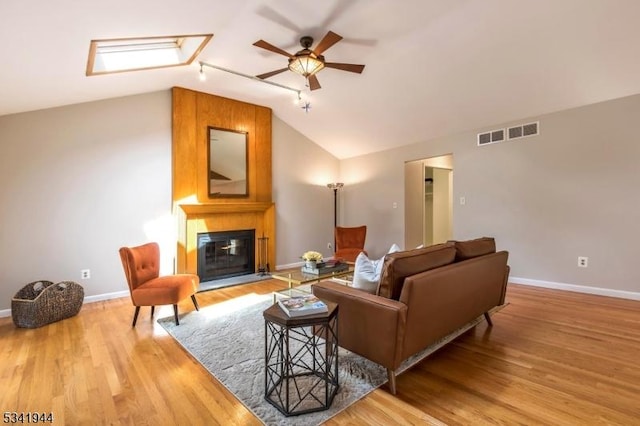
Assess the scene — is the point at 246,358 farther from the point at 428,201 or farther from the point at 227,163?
the point at 428,201

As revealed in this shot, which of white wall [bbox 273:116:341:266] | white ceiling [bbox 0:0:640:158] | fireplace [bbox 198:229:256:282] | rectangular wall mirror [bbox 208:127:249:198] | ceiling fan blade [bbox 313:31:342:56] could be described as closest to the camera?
white ceiling [bbox 0:0:640:158]

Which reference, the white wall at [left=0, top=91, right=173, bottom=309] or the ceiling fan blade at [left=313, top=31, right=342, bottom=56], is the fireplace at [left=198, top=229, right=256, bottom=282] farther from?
the ceiling fan blade at [left=313, top=31, right=342, bottom=56]

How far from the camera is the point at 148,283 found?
10.8 feet

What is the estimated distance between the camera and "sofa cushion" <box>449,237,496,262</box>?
2.58 m

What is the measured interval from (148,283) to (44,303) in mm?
1043

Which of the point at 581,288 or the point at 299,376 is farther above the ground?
the point at 581,288

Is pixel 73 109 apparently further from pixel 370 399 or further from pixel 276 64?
pixel 370 399

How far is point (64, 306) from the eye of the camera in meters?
3.37

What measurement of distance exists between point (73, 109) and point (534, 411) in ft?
17.8

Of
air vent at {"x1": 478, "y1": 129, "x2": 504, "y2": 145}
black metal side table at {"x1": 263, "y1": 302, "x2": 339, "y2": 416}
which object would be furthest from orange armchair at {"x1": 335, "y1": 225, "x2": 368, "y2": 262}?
Result: black metal side table at {"x1": 263, "y1": 302, "x2": 339, "y2": 416}

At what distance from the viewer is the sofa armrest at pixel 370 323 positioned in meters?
1.90

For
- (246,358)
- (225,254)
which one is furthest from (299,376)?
(225,254)

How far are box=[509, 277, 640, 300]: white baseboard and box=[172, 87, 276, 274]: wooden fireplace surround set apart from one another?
4.07 metres

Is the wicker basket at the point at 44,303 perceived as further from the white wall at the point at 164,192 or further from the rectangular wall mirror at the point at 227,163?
the rectangular wall mirror at the point at 227,163
